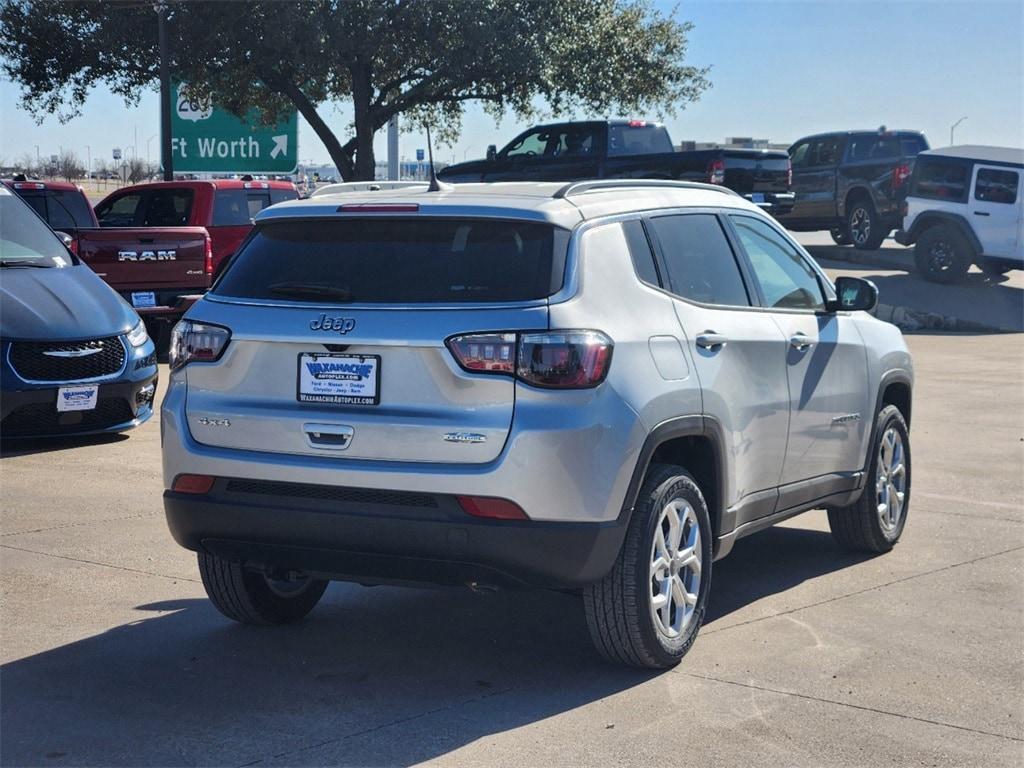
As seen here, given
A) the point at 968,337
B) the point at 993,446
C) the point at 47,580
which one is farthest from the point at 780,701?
the point at 968,337

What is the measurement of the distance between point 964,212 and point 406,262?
67.6ft

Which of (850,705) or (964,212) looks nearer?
(850,705)

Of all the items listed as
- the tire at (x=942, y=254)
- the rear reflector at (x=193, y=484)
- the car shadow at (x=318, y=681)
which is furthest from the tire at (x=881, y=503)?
the tire at (x=942, y=254)

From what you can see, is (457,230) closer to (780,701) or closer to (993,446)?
(780,701)

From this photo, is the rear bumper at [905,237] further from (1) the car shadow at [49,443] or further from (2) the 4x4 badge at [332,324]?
(2) the 4x4 badge at [332,324]

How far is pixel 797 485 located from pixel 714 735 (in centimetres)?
200

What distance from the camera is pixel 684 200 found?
6.15 meters

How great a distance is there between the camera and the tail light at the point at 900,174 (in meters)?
27.9

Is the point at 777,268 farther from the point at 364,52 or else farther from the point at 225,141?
the point at 225,141

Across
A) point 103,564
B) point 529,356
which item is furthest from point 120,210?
point 529,356

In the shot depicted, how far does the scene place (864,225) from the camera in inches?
1156

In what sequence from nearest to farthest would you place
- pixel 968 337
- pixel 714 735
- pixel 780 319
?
1. pixel 714 735
2. pixel 780 319
3. pixel 968 337

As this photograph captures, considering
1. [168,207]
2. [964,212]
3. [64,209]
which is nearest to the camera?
[64,209]

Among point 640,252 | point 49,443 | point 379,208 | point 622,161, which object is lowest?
point 49,443
